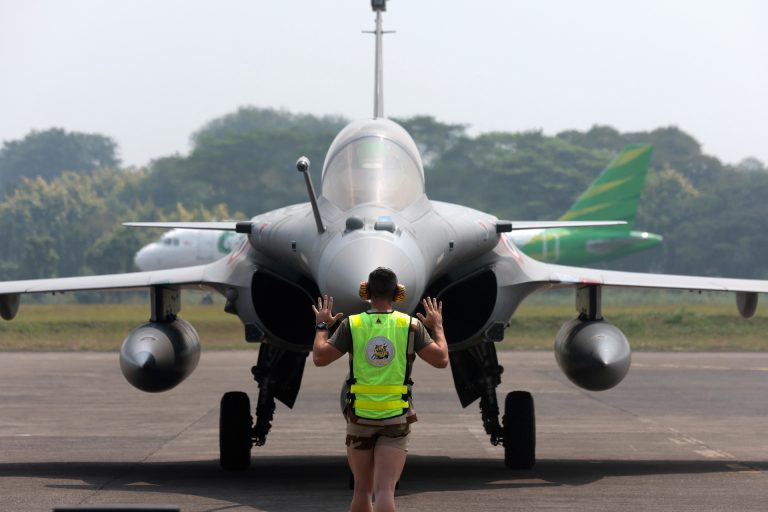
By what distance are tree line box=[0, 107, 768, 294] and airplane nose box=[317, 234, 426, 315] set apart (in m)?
61.0

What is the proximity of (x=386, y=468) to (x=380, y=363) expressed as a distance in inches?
24.5

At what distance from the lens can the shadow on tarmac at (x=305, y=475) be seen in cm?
1177

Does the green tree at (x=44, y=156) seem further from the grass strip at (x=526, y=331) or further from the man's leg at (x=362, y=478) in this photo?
the man's leg at (x=362, y=478)

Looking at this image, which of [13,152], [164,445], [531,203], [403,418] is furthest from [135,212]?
[403,418]

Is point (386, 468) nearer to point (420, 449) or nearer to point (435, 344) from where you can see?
point (435, 344)

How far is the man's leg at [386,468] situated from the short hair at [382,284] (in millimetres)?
888

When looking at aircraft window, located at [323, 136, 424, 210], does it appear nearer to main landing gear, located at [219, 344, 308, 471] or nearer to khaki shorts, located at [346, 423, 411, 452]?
main landing gear, located at [219, 344, 308, 471]

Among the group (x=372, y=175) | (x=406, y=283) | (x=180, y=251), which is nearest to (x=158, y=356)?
(x=372, y=175)

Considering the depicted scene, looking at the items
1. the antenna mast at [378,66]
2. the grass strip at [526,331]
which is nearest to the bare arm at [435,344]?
the antenna mast at [378,66]

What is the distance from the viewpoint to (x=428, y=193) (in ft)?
232

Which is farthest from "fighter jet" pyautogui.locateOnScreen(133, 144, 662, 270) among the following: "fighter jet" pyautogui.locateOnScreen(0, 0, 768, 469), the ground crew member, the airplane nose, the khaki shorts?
the khaki shorts

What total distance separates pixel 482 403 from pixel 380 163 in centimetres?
271

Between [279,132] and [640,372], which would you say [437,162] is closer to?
[279,132]

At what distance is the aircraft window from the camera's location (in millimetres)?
11828
